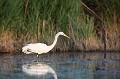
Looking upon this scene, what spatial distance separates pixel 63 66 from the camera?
53.2 ft

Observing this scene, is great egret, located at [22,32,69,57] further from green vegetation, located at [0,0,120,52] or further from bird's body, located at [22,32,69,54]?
green vegetation, located at [0,0,120,52]

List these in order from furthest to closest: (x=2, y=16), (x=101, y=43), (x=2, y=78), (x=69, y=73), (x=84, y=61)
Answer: (x=101, y=43)
(x=2, y=16)
(x=84, y=61)
(x=69, y=73)
(x=2, y=78)

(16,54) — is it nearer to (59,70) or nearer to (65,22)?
(65,22)

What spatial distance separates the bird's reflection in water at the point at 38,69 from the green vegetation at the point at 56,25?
10.4ft

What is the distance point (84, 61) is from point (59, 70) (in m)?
2.50

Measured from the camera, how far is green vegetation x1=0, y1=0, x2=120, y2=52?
63.7ft

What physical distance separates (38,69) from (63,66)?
3.52 feet

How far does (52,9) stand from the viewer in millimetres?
20031

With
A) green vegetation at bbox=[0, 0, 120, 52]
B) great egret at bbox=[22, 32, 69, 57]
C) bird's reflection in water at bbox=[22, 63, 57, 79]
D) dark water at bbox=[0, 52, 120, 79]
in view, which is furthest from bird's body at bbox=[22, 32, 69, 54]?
bird's reflection in water at bbox=[22, 63, 57, 79]

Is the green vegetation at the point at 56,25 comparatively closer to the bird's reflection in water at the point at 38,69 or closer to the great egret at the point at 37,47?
the great egret at the point at 37,47

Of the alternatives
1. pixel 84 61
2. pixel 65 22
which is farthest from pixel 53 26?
pixel 84 61

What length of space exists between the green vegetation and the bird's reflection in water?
3.16 metres

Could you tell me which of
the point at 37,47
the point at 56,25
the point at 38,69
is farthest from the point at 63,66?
the point at 56,25

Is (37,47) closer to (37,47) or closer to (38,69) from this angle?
(37,47)
